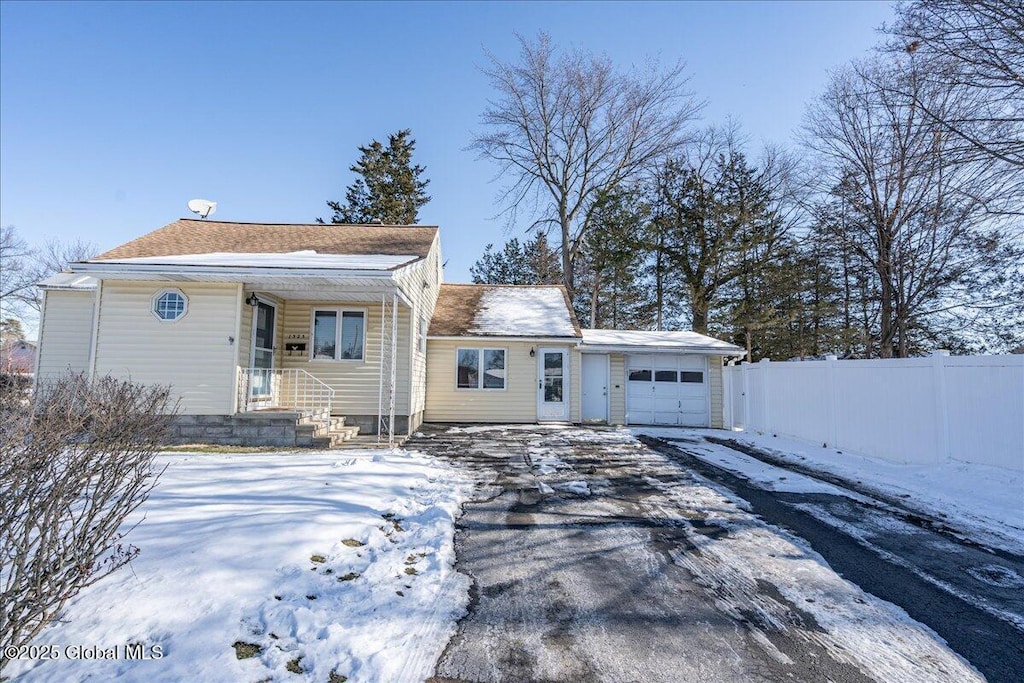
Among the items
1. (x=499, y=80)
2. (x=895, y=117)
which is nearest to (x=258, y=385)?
(x=895, y=117)

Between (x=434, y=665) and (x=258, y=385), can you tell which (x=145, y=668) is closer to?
(x=434, y=665)

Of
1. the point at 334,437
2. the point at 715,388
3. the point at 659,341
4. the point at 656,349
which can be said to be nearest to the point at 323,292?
the point at 334,437

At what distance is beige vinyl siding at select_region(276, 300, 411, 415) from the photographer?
10.6 metres

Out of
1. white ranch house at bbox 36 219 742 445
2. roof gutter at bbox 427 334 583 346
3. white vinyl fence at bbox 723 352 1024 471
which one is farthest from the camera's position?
roof gutter at bbox 427 334 583 346

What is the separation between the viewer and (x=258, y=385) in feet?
31.9

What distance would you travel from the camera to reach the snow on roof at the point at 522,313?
44.9 feet

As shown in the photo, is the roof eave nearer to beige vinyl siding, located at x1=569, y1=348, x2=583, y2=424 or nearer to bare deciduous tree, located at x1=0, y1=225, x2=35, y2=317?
beige vinyl siding, located at x1=569, y1=348, x2=583, y2=424

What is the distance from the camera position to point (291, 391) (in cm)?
1072

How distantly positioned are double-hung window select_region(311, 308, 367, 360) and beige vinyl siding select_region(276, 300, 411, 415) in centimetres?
11

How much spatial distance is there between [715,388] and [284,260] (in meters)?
12.4

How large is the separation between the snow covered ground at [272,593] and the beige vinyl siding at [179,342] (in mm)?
4102

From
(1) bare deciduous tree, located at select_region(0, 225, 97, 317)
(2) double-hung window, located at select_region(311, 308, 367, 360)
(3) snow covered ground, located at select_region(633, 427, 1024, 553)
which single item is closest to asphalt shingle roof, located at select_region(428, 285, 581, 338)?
(2) double-hung window, located at select_region(311, 308, 367, 360)

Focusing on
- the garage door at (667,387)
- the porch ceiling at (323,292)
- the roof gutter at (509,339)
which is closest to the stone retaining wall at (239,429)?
the porch ceiling at (323,292)

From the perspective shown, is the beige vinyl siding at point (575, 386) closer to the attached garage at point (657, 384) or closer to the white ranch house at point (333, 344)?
the white ranch house at point (333, 344)
